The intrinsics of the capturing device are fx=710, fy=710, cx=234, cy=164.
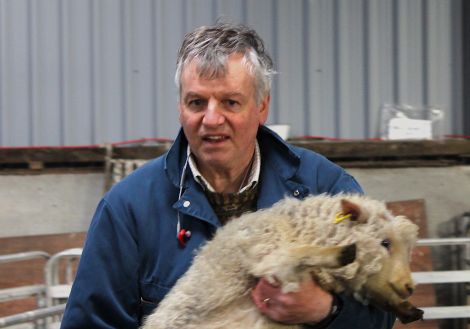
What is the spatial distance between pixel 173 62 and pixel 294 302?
4.14 m

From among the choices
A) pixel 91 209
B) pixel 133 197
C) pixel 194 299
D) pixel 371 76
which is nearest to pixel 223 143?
pixel 133 197

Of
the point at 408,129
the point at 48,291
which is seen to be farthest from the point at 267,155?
the point at 408,129

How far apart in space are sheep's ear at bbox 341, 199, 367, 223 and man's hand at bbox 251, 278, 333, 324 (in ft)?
0.84

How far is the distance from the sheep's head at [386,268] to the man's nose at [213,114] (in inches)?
19.4

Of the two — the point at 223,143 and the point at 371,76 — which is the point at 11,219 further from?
the point at 223,143

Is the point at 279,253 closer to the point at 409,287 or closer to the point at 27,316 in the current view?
the point at 409,287

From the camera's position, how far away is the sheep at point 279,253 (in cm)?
213

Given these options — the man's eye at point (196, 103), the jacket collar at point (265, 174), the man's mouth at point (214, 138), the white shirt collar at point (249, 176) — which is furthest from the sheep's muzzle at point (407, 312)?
the man's eye at point (196, 103)

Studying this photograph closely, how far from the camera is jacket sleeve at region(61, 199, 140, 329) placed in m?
2.33

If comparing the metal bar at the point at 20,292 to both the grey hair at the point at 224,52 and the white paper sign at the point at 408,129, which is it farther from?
the white paper sign at the point at 408,129

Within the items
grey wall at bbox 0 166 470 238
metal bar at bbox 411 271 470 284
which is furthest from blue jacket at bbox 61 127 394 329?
grey wall at bbox 0 166 470 238

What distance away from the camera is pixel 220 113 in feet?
7.70

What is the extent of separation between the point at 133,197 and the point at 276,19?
12.6 feet

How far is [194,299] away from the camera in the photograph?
Result: 7.18 feet
